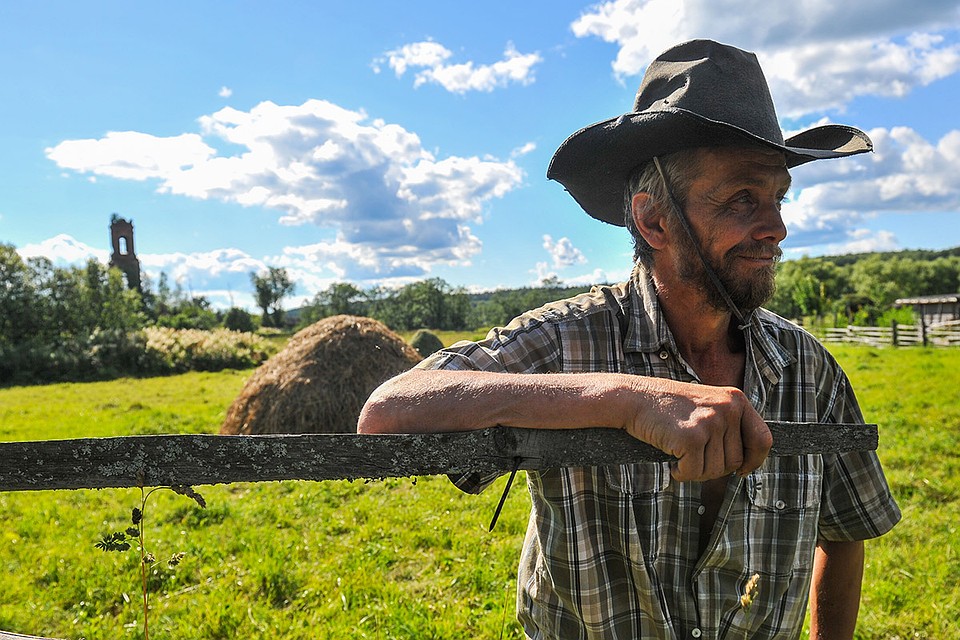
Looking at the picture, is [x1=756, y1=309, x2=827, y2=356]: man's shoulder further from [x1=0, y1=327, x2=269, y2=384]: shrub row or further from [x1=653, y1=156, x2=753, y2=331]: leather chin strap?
[x1=0, y1=327, x2=269, y2=384]: shrub row

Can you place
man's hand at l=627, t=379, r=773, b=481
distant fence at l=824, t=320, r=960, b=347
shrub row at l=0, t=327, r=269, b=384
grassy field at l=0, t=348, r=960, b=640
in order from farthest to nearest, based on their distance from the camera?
shrub row at l=0, t=327, r=269, b=384 → distant fence at l=824, t=320, r=960, b=347 → grassy field at l=0, t=348, r=960, b=640 → man's hand at l=627, t=379, r=773, b=481

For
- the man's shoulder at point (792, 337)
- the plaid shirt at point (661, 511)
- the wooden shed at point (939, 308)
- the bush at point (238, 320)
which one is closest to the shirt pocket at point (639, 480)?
the plaid shirt at point (661, 511)

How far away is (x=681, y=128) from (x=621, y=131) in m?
0.21

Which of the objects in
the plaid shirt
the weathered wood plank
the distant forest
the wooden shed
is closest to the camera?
the weathered wood plank

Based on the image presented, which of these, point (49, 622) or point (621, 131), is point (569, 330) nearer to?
point (621, 131)

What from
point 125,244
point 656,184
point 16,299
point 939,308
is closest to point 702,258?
point 656,184

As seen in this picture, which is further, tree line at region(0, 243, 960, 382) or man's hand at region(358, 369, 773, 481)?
tree line at region(0, 243, 960, 382)

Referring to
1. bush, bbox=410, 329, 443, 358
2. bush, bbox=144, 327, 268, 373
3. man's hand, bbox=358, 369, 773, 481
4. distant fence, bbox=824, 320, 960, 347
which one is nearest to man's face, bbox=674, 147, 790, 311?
man's hand, bbox=358, 369, 773, 481

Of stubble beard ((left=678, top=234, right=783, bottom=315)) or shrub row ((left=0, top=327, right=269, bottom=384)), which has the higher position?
stubble beard ((left=678, top=234, right=783, bottom=315))

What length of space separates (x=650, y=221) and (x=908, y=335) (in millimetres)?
33185

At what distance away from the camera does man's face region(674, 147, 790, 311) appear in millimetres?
2072

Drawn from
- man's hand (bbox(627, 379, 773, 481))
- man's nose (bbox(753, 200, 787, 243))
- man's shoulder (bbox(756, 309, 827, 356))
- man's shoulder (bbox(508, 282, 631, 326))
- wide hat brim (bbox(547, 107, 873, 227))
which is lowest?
man's hand (bbox(627, 379, 773, 481))

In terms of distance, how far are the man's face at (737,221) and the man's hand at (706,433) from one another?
0.81 m

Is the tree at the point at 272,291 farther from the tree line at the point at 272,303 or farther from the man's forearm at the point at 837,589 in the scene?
the man's forearm at the point at 837,589
